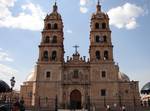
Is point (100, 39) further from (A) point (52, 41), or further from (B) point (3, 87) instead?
(B) point (3, 87)

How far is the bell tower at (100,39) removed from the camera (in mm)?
47688

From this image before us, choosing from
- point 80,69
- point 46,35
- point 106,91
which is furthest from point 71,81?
point 46,35

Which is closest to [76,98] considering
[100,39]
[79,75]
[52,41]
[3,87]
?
[79,75]

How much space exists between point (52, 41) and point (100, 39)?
316 inches

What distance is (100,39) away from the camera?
1921 inches


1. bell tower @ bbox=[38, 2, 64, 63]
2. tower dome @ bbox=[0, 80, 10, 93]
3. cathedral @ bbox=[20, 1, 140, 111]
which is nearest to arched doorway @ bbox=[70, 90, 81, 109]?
cathedral @ bbox=[20, 1, 140, 111]

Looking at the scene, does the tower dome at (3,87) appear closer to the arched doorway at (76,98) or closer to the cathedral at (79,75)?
the cathedral at (79,75)

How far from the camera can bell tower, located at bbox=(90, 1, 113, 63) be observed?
156 ft

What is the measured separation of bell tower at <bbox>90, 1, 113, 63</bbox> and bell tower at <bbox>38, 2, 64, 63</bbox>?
5223mm

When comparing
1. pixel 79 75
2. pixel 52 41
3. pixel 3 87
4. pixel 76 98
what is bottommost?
pixel 76 98

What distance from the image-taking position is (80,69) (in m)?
47.8

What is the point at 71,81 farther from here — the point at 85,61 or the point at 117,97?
the point at 117,97

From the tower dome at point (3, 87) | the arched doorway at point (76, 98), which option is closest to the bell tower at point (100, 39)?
the arched doorway at point (76, 98)

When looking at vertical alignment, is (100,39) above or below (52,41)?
above
